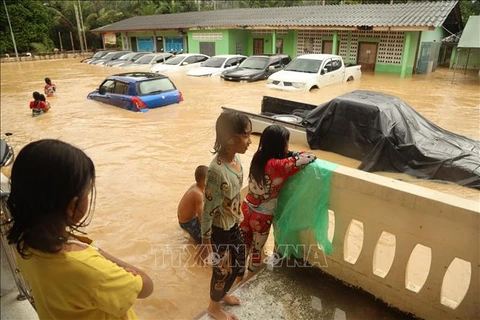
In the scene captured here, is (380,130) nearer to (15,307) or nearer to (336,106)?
(336,106)

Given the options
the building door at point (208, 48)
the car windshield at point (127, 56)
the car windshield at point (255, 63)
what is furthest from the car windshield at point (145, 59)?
the car windshield at point (255, 63)

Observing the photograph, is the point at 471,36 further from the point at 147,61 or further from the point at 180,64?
the point at 147,61

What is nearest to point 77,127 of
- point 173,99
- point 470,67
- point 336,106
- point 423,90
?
point 173,99

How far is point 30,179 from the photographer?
1.07 m

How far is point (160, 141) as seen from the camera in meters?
8.27

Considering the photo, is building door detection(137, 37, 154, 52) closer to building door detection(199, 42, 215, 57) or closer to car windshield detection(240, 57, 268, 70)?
building door detection(199, 42, 215, 57)

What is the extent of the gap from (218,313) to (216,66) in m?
17.0

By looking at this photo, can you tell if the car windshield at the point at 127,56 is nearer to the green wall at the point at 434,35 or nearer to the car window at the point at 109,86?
the car window at the point at 109,86

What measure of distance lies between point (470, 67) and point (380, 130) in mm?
21635

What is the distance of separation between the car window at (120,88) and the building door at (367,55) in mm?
15491

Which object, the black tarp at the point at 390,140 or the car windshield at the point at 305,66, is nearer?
the black tarp at the point at 390,140

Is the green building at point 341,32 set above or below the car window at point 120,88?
above

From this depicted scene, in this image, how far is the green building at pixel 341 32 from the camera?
18453mm

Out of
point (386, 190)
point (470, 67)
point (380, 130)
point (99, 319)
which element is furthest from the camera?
point (470, 67)
